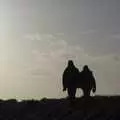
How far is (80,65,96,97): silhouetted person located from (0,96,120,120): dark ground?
424 millimetres

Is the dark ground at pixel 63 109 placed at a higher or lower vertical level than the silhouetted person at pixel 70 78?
lower

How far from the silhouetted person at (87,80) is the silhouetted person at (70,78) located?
0.28 m


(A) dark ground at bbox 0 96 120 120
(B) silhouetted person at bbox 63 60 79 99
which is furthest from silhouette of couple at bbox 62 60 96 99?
(A) dark ground at bbox 0 96 120 120

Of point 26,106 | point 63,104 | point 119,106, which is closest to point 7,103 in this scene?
point 26,106

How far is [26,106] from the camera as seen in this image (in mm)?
23812

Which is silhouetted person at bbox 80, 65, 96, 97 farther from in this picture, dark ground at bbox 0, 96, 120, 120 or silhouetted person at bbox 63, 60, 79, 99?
dark ground at bbox 0, 96, 120, 120

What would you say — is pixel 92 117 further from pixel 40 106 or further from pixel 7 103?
pixel 7 103

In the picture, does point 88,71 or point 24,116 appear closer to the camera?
point 24,116

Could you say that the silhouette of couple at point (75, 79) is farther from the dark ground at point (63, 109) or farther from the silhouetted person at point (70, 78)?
the dark ground at point (63, 109)

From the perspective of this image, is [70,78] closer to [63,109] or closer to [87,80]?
[87,80]

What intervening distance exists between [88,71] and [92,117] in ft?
14.3

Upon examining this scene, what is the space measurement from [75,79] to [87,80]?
1.63ft

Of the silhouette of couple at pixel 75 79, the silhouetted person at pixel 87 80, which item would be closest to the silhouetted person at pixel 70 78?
the silhouette of couple at pixel 75 79

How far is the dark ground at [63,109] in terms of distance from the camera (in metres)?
20.4
